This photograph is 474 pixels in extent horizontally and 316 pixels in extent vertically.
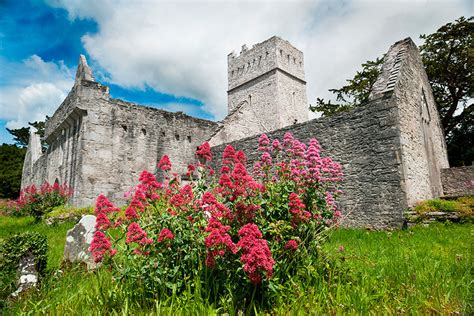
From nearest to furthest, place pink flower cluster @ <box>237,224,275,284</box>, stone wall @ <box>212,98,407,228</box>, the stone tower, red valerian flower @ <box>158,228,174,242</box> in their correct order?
pink flower cluster @ <box>237,224,275,284</box>
red valerian flower @ <box>158,228,174,242</box>
stone wall @ <box>212,98,407,228</box>
the stone tower

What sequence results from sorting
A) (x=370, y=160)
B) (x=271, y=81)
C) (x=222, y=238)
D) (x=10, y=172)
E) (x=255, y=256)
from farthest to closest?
(x=10, y=172), (x=271, y=81), (x=370, y=160), (x=222, y=238), (x=255, y=256)

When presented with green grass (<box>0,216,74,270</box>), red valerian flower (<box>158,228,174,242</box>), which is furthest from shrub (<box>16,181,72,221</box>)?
red valerian flower (<box>158,228,174,242</box>)

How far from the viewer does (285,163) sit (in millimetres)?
3705

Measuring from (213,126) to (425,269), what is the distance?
15517 mm

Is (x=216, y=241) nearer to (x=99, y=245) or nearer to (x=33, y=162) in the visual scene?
(x=99, y=245)

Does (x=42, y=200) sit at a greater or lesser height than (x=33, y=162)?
lesser

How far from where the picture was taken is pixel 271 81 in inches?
1230

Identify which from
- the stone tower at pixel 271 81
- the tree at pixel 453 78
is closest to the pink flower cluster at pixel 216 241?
the tree at pixel 453 78

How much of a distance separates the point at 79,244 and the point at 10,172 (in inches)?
1505

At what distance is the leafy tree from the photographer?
111ft

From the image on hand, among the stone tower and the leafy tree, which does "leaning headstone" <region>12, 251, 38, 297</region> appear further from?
the leafy tree

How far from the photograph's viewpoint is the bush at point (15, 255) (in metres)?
3.58

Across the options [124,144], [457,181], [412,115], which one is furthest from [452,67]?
[124,144]

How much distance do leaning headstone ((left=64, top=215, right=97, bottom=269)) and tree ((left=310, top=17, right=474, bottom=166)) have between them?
18.3m
